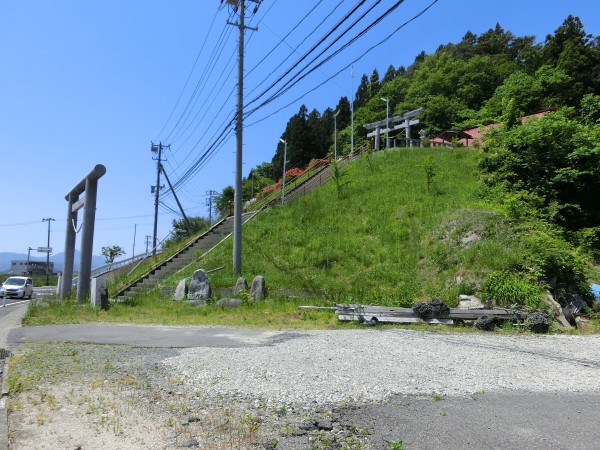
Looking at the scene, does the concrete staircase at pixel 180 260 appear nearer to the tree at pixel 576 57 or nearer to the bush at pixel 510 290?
the bush at pixel 510 290

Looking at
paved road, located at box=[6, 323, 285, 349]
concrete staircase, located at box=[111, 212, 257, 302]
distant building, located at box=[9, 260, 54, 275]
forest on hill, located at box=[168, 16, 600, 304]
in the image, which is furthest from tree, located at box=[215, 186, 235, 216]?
distant building, located at box=[9, 260, 54, 275]

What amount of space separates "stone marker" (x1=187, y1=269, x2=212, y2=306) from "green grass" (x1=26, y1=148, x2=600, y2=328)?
0.52 meters

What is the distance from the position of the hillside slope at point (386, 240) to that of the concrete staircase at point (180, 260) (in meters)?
1.72

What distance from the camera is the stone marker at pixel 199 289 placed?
52.6 ft

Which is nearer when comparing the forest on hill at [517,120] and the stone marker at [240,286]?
the stone marker at [240,286]

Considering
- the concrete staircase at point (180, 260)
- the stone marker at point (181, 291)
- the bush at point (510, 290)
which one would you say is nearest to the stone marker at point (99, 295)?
the concrete staircase at point (180, 260)

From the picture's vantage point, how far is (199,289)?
639 inches

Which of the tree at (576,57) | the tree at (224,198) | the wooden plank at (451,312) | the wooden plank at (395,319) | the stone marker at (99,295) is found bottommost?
the wooden plank at (395,319)

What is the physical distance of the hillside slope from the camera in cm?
1479

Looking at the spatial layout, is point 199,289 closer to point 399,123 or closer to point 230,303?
point 230,303

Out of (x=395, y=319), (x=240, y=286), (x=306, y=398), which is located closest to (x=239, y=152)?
(x=240, y=286)

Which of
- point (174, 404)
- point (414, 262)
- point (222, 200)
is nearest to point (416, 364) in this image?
point (174, 404)

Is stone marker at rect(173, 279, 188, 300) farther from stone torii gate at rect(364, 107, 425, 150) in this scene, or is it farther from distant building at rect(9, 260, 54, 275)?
distant building at rect(9, 260, 54, 275)

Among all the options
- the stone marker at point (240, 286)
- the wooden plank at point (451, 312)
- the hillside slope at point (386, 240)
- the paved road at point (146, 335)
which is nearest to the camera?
the paved road at point (146, 335)
